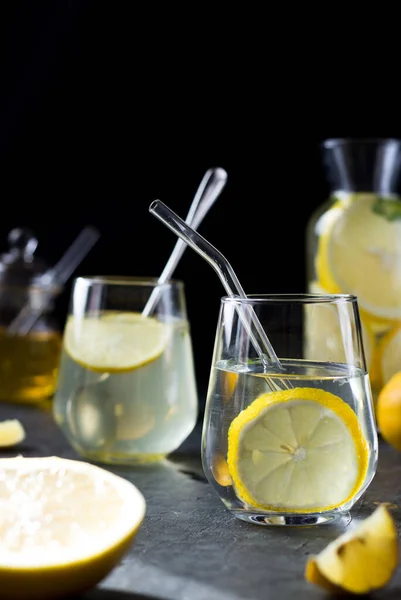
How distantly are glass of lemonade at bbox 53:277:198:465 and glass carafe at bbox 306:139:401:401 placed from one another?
360mm

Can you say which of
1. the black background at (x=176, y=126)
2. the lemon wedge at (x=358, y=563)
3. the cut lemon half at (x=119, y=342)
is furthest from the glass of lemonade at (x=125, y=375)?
the black background at (x=176, y=126)

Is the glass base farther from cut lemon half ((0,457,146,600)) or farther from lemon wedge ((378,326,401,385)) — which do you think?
lemon wedge ((378,326,401,385))

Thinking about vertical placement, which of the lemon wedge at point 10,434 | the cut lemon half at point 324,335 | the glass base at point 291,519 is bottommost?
the lemon wedge at point 10,434

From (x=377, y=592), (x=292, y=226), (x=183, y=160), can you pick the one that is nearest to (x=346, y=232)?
(x=292, y=226)

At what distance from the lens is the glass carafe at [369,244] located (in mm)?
1450

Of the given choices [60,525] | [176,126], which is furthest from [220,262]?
[176,126]

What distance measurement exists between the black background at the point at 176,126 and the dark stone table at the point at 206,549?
2.89 ft

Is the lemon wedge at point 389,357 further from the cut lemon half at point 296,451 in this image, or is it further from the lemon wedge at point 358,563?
the lemon wedge at point 358,563

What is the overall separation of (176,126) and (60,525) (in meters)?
1.41

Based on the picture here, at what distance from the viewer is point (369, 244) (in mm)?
1463

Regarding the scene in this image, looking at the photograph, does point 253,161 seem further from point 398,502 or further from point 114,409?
point 398,502

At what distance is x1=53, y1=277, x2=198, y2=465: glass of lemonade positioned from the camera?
117cm

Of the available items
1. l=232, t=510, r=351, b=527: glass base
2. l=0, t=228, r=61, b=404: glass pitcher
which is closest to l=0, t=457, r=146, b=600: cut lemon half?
l=232, t=510, r=351, b=527: glass base

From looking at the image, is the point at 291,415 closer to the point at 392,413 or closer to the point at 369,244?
the point at 392,413
